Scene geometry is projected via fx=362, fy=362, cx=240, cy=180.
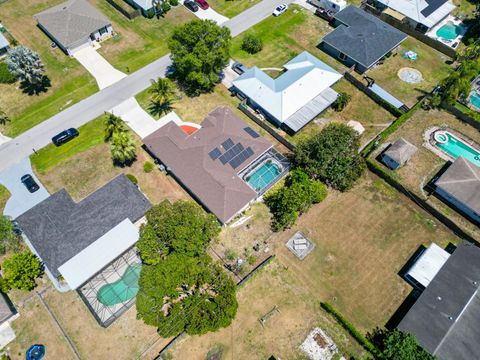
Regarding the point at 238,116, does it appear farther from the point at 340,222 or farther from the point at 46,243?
the point at 46,243

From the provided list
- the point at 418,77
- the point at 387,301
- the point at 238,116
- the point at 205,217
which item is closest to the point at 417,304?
the point at 387,301

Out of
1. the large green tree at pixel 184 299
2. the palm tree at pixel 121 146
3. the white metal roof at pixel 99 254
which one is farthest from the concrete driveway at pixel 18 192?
the large green tree at pixel 184 299

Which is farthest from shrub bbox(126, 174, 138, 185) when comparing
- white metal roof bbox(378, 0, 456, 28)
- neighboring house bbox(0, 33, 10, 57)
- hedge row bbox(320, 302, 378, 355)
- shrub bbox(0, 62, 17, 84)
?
white metal roof bbox(378, 0, 456, 28)

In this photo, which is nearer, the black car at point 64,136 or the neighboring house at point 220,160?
the neighboring house at point 220,160

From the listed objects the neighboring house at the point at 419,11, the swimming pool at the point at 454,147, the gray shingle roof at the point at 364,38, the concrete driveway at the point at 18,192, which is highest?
the neighboring house at the point at 419,11

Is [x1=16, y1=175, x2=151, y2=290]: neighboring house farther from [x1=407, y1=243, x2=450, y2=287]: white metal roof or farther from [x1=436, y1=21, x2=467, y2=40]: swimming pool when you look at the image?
[x1=436, y1=21, x2=467, y2=40]: swimming pool

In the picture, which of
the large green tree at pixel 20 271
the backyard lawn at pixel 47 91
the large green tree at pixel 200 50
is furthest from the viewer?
the backyard lawn at pixel 47 91

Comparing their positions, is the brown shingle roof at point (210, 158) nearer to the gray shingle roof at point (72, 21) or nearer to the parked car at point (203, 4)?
the gray shingle roof at point (72, 21)
